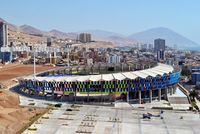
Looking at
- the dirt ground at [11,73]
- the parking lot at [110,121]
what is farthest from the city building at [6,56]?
the parking lot at [110,121]

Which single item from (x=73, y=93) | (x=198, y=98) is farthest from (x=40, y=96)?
(x=198, y=98)

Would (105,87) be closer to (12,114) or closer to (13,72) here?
(12,114)

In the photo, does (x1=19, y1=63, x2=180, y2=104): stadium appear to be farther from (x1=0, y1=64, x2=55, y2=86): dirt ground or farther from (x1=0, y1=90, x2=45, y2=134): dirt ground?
(x1=0, y1=64, x2=55, y2=86): dirt ground

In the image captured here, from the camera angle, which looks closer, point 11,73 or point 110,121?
point 110,121

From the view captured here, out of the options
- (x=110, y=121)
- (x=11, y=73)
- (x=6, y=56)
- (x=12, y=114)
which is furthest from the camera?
(x=6, y=56)

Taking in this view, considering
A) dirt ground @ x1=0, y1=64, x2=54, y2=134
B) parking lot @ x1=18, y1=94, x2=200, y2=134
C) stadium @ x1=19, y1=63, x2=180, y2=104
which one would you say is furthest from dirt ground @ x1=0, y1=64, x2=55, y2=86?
parking lot @ x1=18, y1=94, x2=200, y2=134

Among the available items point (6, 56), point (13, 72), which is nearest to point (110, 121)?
point (13, 72)
